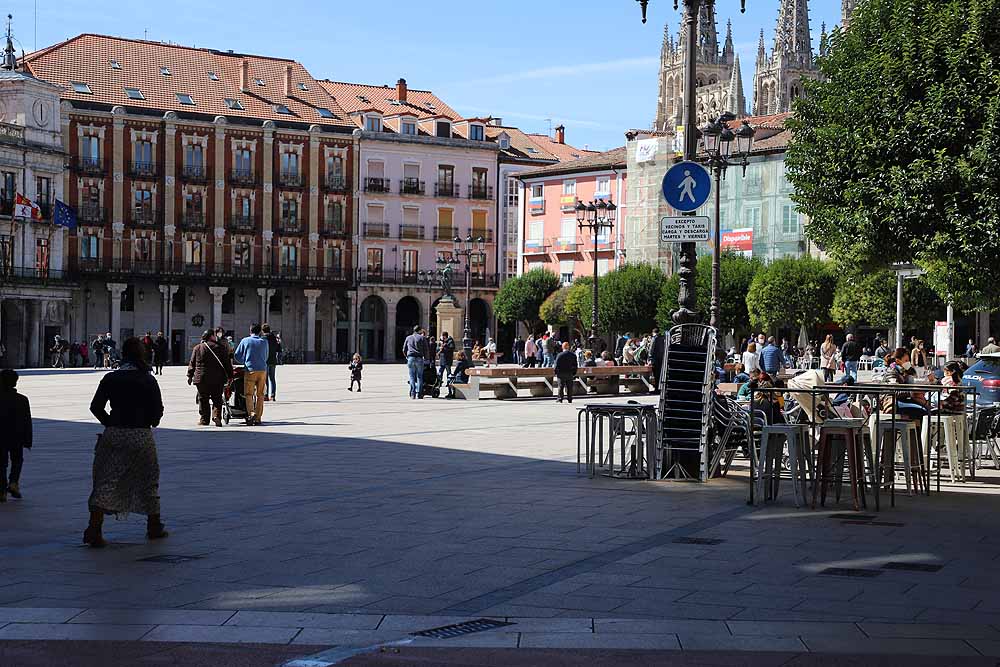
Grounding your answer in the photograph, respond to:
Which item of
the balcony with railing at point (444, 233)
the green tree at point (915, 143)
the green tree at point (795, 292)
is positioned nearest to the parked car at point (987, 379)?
the green tree at point (915, 143)

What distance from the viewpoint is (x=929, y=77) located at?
67.1 feet

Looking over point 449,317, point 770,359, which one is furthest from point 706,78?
point 770,359

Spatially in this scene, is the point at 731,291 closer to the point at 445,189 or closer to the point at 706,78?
the point at 445,189

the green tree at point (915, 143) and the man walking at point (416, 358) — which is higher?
the green tree at point (915, 143)

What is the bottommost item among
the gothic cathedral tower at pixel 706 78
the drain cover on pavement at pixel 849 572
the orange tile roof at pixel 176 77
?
the drain cover on pavement at pixel 849 572

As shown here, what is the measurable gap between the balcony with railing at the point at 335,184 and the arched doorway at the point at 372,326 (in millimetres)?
6820

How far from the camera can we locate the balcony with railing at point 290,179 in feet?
253

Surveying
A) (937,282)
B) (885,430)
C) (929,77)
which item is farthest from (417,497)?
(937,282)

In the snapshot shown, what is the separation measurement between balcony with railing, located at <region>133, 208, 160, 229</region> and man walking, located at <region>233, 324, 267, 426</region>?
174ft

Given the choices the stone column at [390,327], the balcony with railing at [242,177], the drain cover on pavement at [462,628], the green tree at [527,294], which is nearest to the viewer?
the drain cover on pavement at [462,628]

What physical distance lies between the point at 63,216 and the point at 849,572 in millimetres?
60001

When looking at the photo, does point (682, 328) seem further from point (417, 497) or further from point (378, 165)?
point (378, 165)

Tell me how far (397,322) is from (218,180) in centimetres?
1422

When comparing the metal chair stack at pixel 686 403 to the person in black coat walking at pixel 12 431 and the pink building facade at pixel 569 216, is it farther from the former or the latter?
the pink building facade at pixel 569 216
